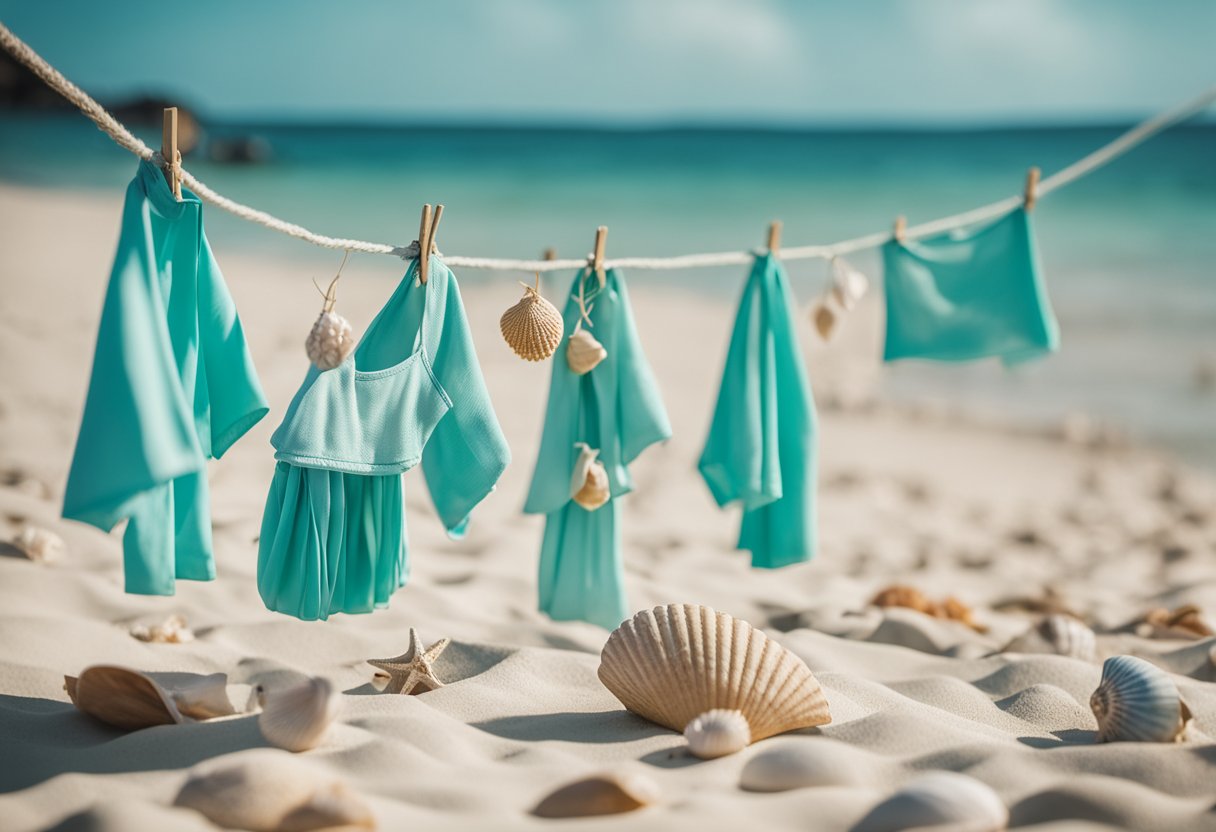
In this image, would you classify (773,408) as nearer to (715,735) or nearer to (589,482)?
(589,482)

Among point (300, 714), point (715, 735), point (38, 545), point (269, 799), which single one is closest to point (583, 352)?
point (715, 735)

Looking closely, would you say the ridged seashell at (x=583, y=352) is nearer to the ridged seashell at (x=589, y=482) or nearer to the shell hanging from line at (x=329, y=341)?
the ridged seashell at (x=589, y=482)

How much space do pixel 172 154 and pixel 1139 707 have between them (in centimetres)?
247

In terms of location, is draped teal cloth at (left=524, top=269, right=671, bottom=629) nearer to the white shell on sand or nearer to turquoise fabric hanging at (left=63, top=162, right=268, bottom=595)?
turquoise fabric hanging at (left=63, top=162, right=268, bottom=595)

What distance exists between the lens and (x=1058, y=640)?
3.40m

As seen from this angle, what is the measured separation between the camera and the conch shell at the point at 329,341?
7.86 feet

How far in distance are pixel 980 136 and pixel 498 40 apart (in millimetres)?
12259

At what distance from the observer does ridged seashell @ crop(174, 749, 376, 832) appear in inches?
73.7

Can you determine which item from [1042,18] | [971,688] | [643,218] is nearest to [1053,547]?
[971,688]

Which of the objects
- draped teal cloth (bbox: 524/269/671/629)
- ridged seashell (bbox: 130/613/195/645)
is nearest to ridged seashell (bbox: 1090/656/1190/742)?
draped teal cloth (bbox: 524/269/671/629)

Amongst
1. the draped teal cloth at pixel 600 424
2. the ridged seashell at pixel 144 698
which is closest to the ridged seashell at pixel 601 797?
the ridged seashell at pixel 144 698

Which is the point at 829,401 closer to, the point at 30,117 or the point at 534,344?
the point at 534,344

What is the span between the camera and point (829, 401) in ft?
28.7

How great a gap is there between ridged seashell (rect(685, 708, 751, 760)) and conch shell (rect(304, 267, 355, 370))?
1.17 meters
